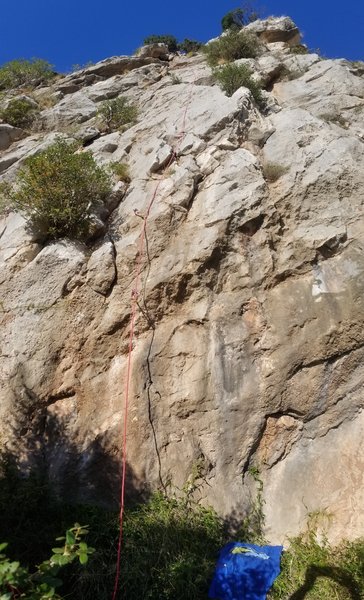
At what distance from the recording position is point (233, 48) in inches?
526

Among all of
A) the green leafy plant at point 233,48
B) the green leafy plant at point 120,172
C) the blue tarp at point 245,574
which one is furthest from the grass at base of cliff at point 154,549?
the green leafy plant at point 233,48

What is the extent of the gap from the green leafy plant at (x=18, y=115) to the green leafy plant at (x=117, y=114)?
7.41ft

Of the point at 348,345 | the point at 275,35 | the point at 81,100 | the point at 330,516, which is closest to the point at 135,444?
the point at 330,516

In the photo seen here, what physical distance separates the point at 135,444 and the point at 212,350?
1609 mm

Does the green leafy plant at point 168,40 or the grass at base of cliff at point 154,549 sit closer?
the grass at base of cliff at point 154,549

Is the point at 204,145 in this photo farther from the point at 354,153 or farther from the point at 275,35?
the point at 275,35

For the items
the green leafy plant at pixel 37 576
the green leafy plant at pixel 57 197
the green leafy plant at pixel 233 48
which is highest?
the green leafy plant at pixel 233 48

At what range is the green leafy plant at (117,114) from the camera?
11047mm

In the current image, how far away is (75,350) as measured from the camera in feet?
19.9

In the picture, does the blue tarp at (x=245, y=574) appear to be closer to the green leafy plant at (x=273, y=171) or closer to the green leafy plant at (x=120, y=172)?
the green leafy plant at (x=273, y=171)

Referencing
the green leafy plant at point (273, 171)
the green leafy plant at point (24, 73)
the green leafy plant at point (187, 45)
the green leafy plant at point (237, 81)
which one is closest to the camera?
the green leafy plant at point (273, 171)

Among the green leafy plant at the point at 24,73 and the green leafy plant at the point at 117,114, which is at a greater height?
the green leafy plant at the point at 24,73

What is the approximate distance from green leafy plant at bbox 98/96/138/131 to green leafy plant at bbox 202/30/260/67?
3873mm

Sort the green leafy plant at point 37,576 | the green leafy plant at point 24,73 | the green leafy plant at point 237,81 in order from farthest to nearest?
the green leafy plant at point 24,73
the green leafy plant at point 237,81
the green leafy plant at point 37,576
